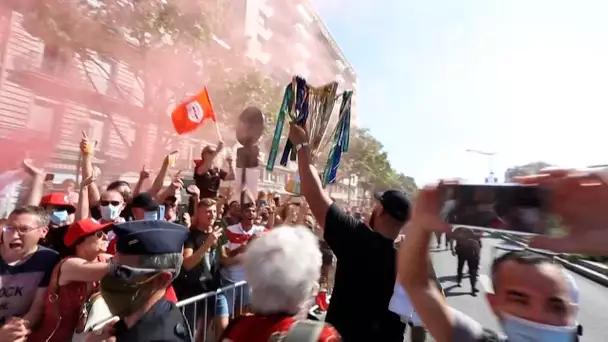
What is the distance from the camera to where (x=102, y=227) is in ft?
6.89

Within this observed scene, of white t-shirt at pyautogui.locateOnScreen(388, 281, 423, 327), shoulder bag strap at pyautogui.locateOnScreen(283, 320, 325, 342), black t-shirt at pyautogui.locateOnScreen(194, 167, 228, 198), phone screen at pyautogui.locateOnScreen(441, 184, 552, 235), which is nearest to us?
phone screen at pyautogui.locateOnScreen(441, 184, 552, 235)

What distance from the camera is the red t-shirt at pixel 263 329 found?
1.26m

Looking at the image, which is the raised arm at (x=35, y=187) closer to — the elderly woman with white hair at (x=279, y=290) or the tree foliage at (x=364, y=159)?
the elderly woman with white hair at (x=279, y=290)

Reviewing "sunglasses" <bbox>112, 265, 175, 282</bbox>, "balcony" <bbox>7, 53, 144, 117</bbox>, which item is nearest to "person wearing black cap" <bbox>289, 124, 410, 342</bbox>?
"sunglasses" <bbox>112, 265, 175, 282</bbox>

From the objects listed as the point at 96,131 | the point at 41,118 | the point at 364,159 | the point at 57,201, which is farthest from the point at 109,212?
the point at 364,159

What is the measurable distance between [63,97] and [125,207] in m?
9.52

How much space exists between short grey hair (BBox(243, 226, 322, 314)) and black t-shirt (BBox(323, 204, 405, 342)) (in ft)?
1.38

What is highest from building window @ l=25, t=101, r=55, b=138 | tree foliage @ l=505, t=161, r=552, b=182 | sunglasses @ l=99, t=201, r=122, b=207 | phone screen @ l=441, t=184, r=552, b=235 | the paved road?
building window @ l=25, t=101, r=55, b=138

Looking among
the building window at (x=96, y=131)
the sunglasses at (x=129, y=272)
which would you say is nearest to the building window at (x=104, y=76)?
the building window at (x=96, y=131)

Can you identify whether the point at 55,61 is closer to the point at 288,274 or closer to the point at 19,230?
the point at 19,230

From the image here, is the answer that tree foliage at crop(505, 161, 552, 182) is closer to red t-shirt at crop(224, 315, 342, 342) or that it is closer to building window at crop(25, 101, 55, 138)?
red t-shirt at crop(224, 315, 342, 342)

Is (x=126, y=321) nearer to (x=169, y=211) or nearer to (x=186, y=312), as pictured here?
(x=186, y=312)

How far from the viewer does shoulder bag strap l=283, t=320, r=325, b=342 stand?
1223mm

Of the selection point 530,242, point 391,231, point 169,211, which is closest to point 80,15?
point 169,211
